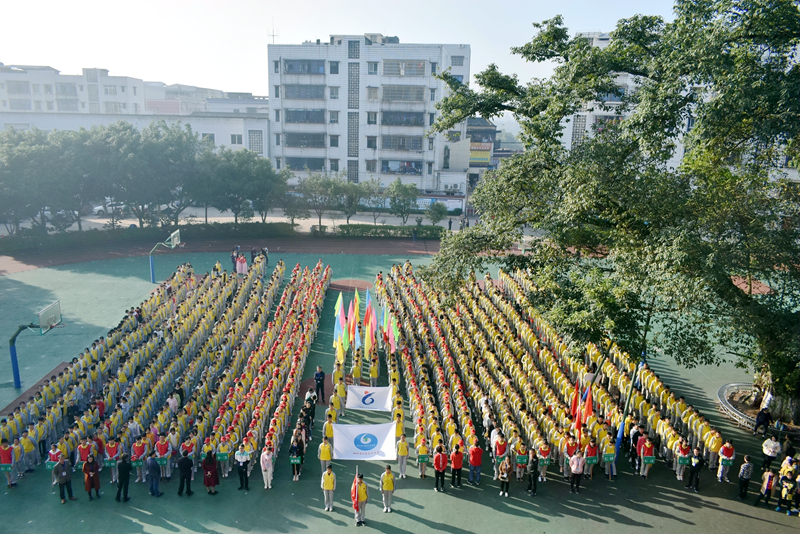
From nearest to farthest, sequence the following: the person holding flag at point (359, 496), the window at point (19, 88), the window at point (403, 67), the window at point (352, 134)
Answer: the person holding flag at point (359, 496), the window at point (403, 67), the window at point (352, 134), the window at point (19, 88)

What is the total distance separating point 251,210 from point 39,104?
159 ft

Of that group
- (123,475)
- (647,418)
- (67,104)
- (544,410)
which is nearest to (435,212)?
(647,418)

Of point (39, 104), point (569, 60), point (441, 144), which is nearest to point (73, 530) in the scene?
point (569, 60)

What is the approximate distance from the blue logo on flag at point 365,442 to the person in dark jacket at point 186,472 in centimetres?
315

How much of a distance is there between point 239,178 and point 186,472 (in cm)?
2605

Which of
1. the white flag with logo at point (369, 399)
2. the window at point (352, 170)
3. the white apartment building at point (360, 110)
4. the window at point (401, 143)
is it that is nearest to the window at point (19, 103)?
the white apartment building at point (360, 110)

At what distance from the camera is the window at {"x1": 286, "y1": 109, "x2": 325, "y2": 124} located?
50844mm

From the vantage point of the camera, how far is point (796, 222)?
1209 centimetres

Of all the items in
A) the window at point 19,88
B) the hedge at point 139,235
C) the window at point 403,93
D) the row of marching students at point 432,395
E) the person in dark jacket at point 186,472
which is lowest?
the person in dark jacket at point 186,472

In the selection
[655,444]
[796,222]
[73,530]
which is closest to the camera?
[73,530]

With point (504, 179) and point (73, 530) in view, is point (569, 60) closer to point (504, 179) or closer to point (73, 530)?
point (504, 179)

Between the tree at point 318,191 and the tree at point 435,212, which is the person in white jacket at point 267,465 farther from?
the tree at point 435,212

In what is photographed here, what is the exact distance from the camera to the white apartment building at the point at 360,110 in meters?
49.0

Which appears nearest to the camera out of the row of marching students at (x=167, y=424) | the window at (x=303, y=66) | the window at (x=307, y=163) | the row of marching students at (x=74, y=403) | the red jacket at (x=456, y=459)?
the red jacket at (x=456, y=459)
